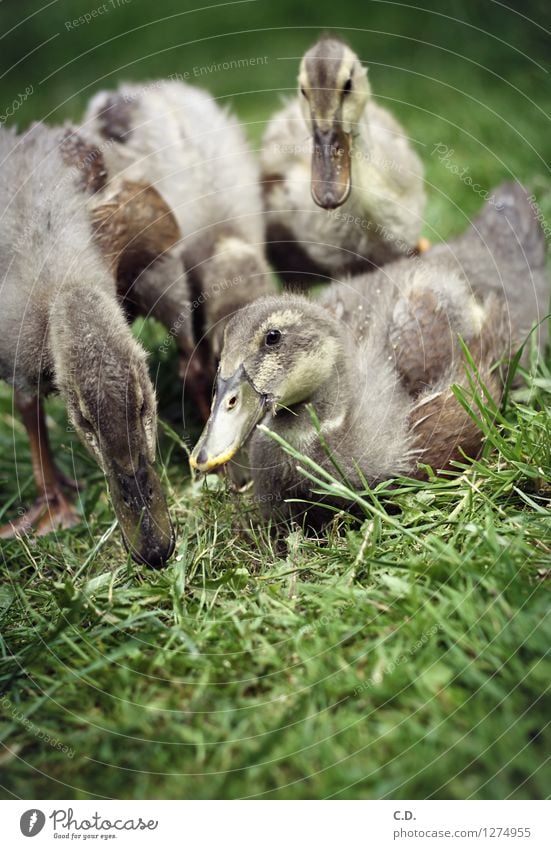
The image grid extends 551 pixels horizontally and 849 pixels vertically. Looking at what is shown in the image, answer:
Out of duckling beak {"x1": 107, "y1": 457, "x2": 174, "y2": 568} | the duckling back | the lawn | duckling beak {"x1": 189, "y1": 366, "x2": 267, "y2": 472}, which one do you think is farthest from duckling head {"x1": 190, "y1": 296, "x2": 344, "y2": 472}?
the duckling back

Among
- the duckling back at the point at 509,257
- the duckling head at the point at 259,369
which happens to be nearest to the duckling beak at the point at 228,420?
the duckling head at the point at 259,369

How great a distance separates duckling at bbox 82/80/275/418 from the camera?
103 inches

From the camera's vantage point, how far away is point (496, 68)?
4121 mm

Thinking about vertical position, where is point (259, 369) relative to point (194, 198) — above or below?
below

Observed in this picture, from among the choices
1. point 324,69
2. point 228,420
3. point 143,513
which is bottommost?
point 143,513

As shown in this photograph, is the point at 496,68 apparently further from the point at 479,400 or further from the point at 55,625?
the point at 55,625

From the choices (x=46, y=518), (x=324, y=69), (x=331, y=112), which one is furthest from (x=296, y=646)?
(x=324, y=69)

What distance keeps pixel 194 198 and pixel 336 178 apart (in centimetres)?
73

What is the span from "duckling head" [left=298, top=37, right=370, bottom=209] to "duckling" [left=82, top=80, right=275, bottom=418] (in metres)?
0.39

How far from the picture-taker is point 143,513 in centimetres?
189

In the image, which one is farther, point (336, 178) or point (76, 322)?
point (336, 178)

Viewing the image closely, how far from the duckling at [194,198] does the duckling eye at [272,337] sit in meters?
0.55

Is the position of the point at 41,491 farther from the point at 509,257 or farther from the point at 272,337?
the point at 509,257

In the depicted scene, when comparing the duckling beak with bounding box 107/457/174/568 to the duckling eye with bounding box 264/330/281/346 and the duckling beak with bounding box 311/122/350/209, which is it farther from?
the duckling beak with bounding box 311/122/350/209
